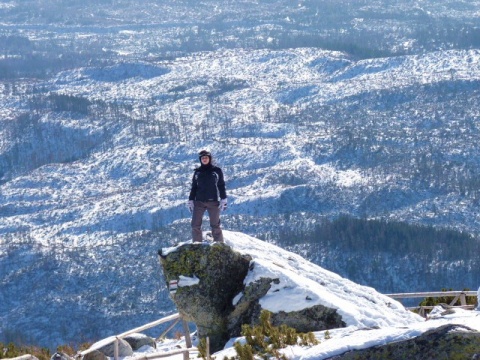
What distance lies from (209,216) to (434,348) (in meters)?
13.9

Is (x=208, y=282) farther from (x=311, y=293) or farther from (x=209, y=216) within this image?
(x=209, y=216)

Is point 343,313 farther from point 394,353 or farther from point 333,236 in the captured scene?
point 333,236

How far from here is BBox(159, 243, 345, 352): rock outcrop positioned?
2652 cm

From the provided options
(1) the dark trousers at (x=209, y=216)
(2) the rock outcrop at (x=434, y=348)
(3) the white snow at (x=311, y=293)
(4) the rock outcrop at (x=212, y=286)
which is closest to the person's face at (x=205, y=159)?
(1) the dark trousers at (x=209, y=216)

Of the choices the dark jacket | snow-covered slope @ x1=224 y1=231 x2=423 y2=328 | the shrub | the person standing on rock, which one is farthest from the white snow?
the shrub

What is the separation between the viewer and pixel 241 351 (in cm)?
1731

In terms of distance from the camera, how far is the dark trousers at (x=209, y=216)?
95.1ft

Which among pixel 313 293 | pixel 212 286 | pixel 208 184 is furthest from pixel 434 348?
pixel 208 184

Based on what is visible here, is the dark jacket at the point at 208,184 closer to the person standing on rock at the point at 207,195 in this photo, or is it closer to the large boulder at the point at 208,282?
the person standing on rock at the point at 207,195

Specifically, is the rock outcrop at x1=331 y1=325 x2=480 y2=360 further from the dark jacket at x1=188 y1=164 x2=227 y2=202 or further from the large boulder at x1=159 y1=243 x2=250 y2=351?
the dark jacket at x1=188 y1=164 x2=227 y2=202

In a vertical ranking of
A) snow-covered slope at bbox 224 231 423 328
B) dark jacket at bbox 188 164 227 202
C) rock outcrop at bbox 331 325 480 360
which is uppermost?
rock outcrop at bbox 331 325 480 360

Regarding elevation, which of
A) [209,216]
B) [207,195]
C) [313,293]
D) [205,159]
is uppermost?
[205,159]

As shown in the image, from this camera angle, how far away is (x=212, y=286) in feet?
88.0

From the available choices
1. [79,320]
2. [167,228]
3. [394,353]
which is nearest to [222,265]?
Result: [394,353]
